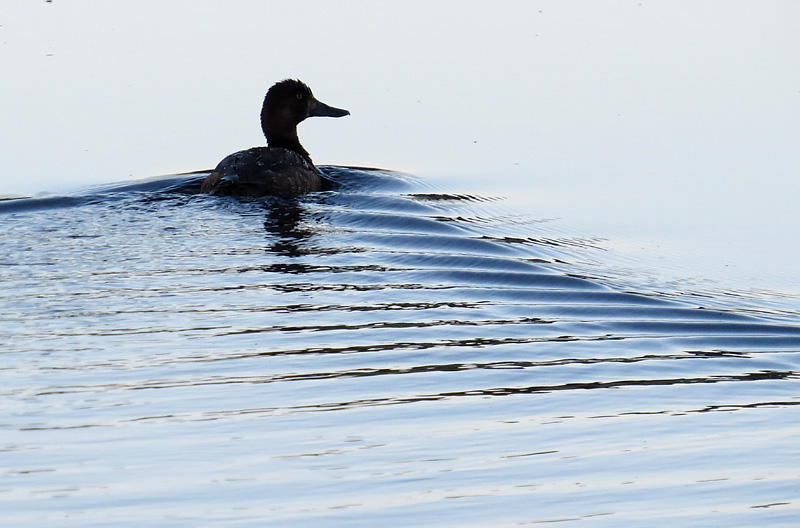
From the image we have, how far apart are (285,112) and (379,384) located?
712 centimetres

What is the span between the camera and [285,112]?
12672 mm

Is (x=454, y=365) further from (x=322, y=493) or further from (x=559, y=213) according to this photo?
(x=559, y=213)

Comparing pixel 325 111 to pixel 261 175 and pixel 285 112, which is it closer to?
pixel 285 112

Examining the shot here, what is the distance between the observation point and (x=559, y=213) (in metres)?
10.3

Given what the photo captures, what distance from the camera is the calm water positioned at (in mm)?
Result: 4648

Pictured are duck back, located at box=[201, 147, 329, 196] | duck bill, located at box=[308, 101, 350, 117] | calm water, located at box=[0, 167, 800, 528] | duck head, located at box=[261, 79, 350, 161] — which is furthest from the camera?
duck bill, located at box=[308, 101, 350, 117]

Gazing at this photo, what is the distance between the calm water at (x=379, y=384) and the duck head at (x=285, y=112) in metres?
3.13

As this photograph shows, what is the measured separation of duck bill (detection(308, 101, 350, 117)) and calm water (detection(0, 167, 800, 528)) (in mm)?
3640

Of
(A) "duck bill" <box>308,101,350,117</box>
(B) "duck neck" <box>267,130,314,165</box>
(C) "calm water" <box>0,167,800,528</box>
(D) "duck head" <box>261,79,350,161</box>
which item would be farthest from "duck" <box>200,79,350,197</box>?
(C) "calm water" <box>0,167,800,528</box>

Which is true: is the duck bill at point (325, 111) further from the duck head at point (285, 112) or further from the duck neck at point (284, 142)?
the duck neck at point (284, 142)

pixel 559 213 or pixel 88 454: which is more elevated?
pixel 559 213

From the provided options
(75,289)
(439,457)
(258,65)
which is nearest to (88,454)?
(439,457)

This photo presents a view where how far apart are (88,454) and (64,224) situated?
5.19 metres

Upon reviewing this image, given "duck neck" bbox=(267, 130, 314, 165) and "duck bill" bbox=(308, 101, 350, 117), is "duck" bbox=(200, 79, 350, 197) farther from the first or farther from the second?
"duck bill" bbox=(308, 101, 350, 117)
